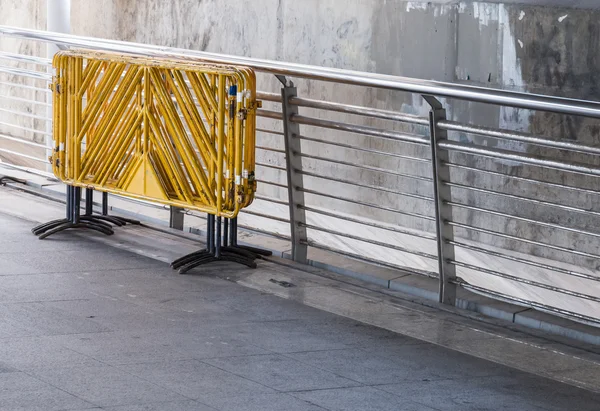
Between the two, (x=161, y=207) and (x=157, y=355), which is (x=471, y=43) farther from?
(x=157, y=355)

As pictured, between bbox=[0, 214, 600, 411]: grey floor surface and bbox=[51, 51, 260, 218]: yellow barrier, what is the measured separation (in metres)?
0.72

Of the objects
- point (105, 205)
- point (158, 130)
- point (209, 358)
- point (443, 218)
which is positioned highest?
point (158, 130)

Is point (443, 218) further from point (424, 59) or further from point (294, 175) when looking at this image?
point (424, 59)

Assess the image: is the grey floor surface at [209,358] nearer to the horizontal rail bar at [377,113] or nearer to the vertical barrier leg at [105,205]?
the horizontal rail bar at [377,113]

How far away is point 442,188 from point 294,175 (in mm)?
1353

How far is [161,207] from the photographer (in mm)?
9320

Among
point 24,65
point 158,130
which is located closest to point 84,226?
point 158,130

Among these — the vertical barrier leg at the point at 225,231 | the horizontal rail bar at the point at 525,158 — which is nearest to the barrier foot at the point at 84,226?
the vertical barrier leg at the point at 225,231

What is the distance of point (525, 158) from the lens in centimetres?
611

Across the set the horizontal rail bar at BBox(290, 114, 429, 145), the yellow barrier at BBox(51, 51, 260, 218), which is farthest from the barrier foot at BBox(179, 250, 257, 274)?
the horizontal rail bar at BBox(290, 114, 429, 145)

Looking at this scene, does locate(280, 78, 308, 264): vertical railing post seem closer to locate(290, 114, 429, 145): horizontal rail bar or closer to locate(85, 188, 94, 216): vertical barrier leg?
locate(290, 114, 429, 145): horizontal rail bar

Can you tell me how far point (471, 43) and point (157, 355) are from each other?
18.3 ft

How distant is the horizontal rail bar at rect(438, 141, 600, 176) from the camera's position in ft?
18.9

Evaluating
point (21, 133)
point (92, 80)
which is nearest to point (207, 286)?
point (92, 80)
